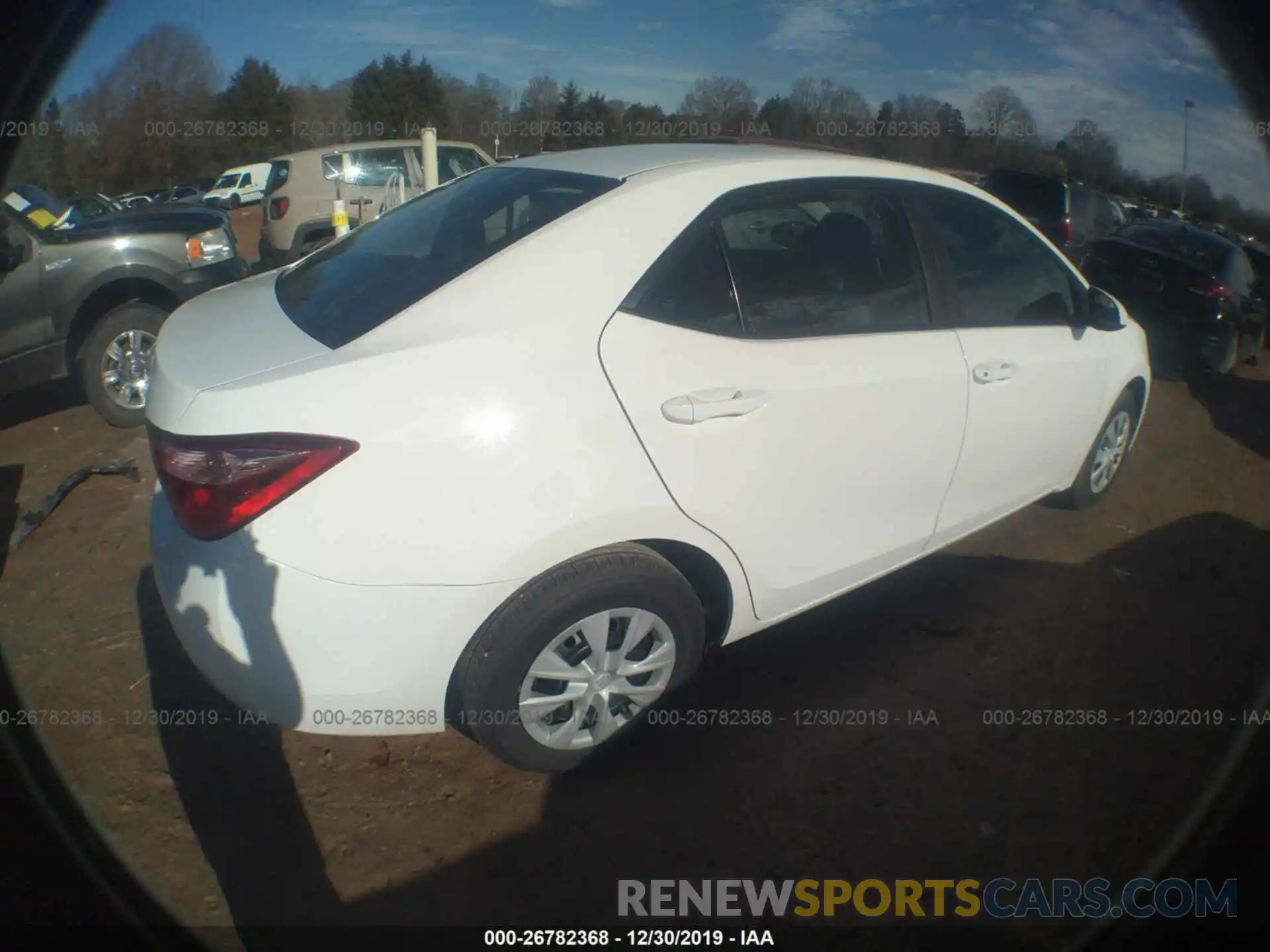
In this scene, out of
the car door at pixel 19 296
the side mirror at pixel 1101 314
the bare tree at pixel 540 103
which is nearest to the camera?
the side mirror at pixel 1101 314

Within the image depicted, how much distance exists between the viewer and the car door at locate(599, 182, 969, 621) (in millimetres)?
2447

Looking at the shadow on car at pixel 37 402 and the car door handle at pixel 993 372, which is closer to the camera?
the car door handle at pixel 993 372

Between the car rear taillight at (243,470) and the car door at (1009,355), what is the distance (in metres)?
2.29

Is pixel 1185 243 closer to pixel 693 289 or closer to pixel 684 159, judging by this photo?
pixel 684 159

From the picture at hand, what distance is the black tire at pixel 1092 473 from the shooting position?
13.9ft

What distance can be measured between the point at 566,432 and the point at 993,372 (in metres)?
1.83

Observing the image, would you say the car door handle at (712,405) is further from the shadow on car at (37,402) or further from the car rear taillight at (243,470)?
the shadow on car at (37,402)

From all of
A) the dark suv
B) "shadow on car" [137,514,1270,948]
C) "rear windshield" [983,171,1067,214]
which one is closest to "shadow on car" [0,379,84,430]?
"shadow on car" [137,514,1270,948]

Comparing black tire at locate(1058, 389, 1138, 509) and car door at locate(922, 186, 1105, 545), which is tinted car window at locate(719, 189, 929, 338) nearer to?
car door at locate(922, 186, 1105, 545)

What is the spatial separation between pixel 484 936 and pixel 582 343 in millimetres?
1595

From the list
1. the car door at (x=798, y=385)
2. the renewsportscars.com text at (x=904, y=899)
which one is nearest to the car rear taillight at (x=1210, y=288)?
the car door at (x=798, y=385)

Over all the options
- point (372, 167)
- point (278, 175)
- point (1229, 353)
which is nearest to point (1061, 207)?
point (1229, 353)

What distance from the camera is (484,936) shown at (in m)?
2.25

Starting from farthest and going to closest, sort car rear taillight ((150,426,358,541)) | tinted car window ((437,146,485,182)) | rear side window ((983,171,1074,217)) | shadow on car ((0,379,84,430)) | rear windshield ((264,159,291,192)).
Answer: tinted car window ((437,146,485,182)) → rear windshield ((264,159,291,192)) → rear side window ((983,171,1074,217)) → shadow on car ((0,379,84,430)) → car rear taillight ((150,426,358,541))
